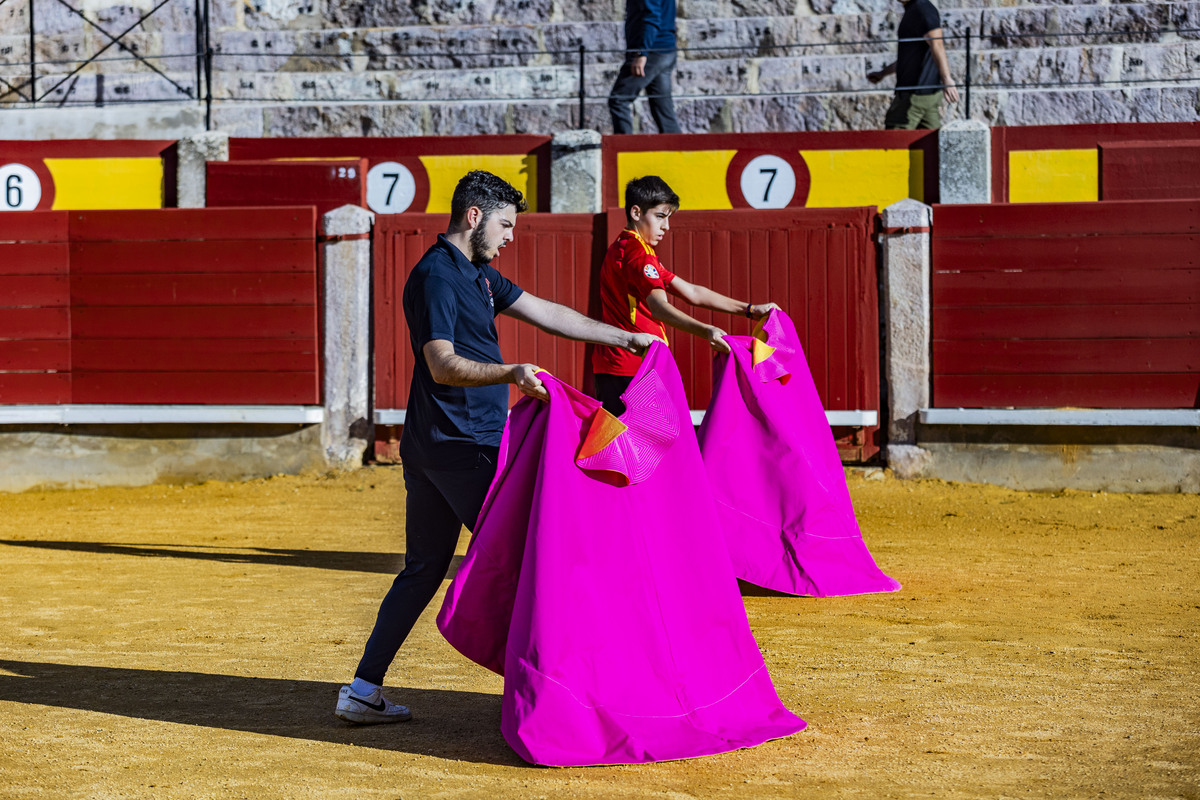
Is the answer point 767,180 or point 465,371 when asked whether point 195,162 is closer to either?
point 767,180

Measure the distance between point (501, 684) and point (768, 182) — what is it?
6.04 meters

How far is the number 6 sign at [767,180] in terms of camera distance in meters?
9.17

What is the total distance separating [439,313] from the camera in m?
3.12

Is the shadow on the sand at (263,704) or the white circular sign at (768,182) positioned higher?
the white circular sign at (768,182)

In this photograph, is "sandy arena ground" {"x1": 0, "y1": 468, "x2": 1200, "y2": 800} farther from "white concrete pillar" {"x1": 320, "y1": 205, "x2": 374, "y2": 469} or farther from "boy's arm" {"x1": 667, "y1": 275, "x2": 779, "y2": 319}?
"white concrete pillar" {"x1": 320, "y1": 205, "x2": 374, "y2": 469}

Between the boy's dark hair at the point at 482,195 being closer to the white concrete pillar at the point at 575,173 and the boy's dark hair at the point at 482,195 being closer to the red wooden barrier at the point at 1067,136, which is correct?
the white concrete pillar at the point at 575,173

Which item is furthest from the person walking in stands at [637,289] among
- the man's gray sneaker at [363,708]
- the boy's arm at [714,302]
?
the man's gray sneaker at [363,708]

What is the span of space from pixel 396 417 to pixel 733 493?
4448 millimetres

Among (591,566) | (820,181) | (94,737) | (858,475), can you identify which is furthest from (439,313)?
(820,181)

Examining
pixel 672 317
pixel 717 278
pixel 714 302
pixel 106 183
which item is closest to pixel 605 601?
pixel 672 317

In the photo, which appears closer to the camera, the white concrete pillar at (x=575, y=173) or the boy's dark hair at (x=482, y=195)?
the boy's dark hair at (x=482, y=195)

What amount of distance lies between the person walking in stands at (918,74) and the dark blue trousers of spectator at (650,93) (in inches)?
62.5

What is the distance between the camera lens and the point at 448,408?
126 inches

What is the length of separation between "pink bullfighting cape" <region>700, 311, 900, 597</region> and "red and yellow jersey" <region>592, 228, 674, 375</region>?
0.40 meters
